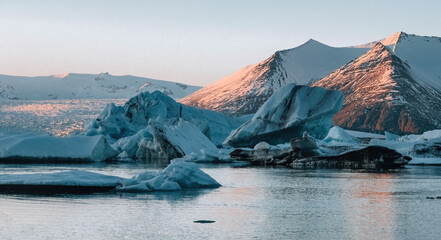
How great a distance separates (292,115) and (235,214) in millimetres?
29417

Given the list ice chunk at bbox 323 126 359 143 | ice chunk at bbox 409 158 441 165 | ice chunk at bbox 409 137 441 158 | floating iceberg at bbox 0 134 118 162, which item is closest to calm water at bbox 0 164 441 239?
floating iceberg at bbox 0 134 118 162

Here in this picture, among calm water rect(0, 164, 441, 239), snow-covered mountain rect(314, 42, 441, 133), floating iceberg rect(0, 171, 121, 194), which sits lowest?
calm water rect(0, 164, 441, 239)

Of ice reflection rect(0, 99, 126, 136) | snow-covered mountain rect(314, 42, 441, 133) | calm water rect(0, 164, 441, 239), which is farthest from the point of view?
snow-covered mountain rect(314, 42, 441, 133)

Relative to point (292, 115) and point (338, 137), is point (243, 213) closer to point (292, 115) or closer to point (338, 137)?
point (292, 115)

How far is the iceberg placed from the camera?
44438 millimetres

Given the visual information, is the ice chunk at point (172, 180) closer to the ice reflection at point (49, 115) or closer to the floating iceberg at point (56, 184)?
the floating iceberg at point (56, 184)

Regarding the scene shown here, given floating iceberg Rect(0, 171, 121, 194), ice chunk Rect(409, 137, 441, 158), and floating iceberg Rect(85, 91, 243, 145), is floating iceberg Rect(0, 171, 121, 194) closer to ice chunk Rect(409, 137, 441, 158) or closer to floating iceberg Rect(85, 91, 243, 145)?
ice chunk Rect(409, 137, 441, 158)

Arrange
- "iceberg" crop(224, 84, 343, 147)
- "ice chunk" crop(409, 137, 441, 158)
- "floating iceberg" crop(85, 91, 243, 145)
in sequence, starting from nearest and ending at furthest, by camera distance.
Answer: "ice chunk" crop(409, 137, 441, 158)
"iceberg" crop(224, 84, 343, 147)
"floating iceberg" crop(85, 91, 243, 145)

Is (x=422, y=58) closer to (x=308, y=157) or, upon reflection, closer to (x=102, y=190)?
(x=308, y=157)

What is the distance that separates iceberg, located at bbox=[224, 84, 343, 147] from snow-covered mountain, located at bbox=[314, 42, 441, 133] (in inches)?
4092

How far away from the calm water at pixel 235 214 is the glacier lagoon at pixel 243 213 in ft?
0.06

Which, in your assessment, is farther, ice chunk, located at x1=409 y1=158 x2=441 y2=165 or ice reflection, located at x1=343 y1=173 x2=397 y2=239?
ice chunk, located at x1=409 y1=158 x2=441 y2=165

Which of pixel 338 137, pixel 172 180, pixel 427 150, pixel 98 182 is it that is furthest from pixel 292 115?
pixel 98 182

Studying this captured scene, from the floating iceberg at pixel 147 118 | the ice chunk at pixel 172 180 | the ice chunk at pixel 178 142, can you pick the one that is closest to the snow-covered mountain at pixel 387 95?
the floating iceberg at pixel 147 118
